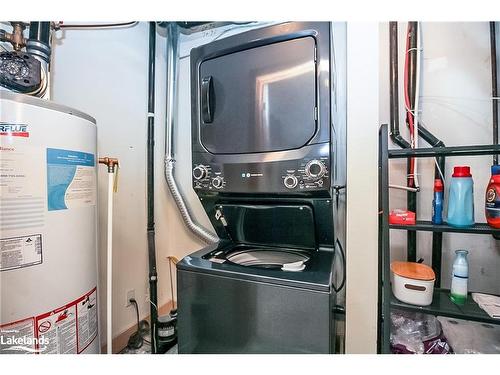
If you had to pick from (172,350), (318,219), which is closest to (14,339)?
(172,350)

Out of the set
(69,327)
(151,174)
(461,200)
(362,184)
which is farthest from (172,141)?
(461,200)

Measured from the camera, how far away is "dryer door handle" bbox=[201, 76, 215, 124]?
133 centimetres

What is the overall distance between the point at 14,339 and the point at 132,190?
4.15ft

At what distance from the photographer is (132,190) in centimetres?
202

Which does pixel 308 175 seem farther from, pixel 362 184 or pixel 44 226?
pixel 44 226

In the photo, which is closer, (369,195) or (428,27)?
(369,195)

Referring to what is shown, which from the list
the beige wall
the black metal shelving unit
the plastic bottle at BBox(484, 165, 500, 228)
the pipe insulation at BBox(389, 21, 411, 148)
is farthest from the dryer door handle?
the plastic bottle at BBox(484, 165, 500, 228)

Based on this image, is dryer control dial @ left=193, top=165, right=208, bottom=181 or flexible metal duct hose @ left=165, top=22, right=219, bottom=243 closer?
dryer control dial @ left=193, top=165, right=208, bottom=181

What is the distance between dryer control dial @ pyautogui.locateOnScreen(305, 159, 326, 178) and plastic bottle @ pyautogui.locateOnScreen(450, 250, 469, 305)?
2.88 feet

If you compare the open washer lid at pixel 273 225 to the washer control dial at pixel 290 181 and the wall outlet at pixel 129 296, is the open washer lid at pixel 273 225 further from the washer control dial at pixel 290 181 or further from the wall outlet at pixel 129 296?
the wall outlet at pixel 129 296

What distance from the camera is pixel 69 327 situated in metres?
1.04

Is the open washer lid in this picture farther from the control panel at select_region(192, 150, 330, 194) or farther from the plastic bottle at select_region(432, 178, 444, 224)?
the plastic bottle at select_region(432, 178, 444, 224)
